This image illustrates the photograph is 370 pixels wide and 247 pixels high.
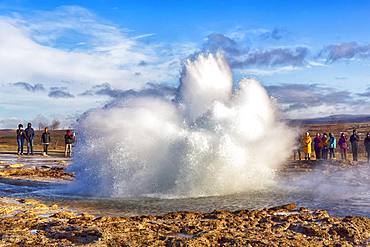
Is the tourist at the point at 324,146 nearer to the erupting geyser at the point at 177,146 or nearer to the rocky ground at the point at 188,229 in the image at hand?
the erupting geyser at the point at 177,146

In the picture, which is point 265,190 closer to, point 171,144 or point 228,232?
point 171,144

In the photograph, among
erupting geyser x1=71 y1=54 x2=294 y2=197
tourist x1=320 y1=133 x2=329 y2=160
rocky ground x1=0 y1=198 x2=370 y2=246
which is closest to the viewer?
rocky ground x1=0 y1=198 x2=370 y2=246

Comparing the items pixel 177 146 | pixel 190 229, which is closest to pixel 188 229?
pixel 190 229

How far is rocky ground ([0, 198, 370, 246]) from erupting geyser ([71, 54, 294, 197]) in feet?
11.0

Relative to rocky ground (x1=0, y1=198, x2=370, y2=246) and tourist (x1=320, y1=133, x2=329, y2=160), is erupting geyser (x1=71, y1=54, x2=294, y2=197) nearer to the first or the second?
rocky ground (x1=0, y1=198, x2=370, y2=246)

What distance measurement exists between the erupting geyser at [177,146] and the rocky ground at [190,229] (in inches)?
132

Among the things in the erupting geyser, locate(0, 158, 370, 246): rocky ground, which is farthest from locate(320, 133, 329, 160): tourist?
→ locate(0, 158, 370, 246): rocky ground

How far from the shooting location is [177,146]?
12492 millimetres

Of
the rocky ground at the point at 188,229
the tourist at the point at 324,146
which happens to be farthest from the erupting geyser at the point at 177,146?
the tourist at the point at 324,146

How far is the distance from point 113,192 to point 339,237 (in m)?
6.56

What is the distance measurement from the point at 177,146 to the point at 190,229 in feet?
16.7

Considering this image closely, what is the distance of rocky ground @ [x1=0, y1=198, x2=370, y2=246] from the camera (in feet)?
22.1

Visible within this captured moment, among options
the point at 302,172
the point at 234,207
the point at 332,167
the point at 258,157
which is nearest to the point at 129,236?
the point at 234,207

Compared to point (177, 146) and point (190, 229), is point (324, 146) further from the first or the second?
point (190, 229)
